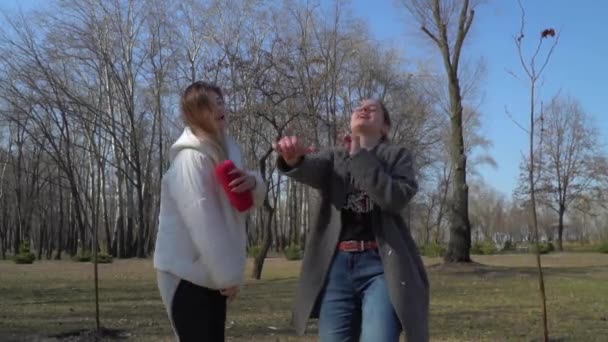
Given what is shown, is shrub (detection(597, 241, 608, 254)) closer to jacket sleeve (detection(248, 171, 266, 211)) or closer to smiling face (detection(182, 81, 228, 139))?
jacket sleeve (detection(248, 171, 266, 211))

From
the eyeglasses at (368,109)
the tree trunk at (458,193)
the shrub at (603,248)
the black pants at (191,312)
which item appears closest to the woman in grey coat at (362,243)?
the eyeglasses at (368,109)

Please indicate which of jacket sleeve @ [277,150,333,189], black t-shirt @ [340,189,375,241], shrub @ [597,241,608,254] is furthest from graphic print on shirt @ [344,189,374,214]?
shrub @ [597,241,608,254]

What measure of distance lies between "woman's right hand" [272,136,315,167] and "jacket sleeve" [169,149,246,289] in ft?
1.54

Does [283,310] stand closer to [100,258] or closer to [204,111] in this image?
[204,111]

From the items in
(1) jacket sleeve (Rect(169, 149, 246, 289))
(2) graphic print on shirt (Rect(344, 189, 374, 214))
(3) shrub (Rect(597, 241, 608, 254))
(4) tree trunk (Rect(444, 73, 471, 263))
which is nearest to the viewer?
(1) jacket sleeve (Rect(169, 149, 246, 289))

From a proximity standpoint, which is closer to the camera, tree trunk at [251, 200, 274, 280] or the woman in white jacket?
the woman in white jacket

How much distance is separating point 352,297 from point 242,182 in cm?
81

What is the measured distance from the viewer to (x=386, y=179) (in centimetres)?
292

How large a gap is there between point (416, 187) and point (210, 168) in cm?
96

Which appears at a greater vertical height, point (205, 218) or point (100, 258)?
point (205, 218)

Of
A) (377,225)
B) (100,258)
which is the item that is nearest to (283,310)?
(377,225)

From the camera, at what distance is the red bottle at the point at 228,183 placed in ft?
8.89

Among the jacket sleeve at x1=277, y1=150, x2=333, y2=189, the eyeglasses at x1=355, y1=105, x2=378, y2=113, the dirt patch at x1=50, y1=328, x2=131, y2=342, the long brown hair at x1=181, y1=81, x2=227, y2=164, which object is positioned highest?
the eyeglasses at x1=355, y1=105, x2=378, y2=113

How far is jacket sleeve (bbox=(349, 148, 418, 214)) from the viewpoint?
2.91 meters
